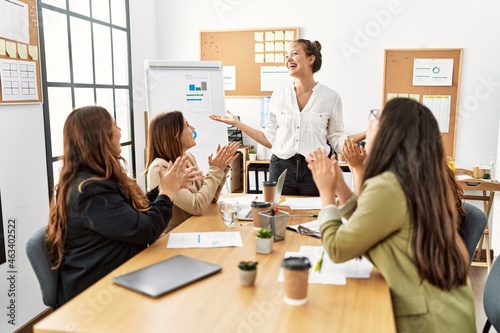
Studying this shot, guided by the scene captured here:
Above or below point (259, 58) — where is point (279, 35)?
above

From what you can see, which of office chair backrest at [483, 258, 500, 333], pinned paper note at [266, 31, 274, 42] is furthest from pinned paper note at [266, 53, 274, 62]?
office chair backrest at [483, 258, 500, 333]

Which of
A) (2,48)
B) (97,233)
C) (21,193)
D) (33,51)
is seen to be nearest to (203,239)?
(97,233)

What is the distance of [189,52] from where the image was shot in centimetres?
473

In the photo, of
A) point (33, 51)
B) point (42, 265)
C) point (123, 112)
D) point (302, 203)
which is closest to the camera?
point (42, 265)

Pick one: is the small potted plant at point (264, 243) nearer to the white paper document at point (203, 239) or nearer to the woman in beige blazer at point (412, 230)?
the white paper document at point (203, 239)

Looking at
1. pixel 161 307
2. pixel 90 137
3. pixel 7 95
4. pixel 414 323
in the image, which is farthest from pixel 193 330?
pixel 7 95

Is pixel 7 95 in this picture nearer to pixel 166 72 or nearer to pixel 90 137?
pixel 90 137

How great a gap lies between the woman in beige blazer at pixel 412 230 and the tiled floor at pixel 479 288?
1.76 meters

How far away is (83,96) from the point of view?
11.6ft

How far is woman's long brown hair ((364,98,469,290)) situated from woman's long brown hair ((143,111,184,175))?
1.18 metres

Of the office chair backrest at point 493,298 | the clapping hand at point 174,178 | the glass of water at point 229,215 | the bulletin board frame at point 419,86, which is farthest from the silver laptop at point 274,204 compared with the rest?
the bulletin board frame at point 419,86

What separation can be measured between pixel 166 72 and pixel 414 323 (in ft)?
9.60

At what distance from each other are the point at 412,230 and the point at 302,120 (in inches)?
68.1

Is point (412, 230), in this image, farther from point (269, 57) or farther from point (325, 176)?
point (269, 57)
